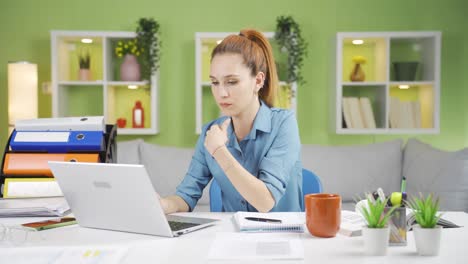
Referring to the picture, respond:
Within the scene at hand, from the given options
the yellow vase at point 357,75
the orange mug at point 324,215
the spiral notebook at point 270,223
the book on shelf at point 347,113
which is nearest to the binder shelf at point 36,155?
the spiral notebook at point 270,223

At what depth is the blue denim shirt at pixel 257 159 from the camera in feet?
6.59

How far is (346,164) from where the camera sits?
4.04 meters

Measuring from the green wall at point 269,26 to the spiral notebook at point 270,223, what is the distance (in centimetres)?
295

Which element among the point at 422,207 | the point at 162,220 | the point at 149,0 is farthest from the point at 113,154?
the point at 149,0

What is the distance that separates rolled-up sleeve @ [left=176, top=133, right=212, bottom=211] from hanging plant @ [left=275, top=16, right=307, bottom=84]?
2213mm

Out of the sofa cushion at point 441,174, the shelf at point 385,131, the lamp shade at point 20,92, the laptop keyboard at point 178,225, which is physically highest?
the lamp shade at point 20,92

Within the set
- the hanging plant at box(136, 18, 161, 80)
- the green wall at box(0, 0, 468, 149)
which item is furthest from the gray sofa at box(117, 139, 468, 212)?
the hanging plant at box(136, 18, 161, 80)

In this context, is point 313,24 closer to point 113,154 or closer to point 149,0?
point 149,0

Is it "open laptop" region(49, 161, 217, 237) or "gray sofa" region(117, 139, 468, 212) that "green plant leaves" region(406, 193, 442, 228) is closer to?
"open laptop" region(49, 161, 217, 237)

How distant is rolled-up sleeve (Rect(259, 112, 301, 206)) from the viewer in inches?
72.6

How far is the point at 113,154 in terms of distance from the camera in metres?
2.33

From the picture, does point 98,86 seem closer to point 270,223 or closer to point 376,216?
point 270,223

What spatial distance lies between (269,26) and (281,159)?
9.05 feet

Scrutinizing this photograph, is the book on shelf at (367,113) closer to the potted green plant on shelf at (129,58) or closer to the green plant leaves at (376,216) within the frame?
the potted green plant on shelf at (129,58)
